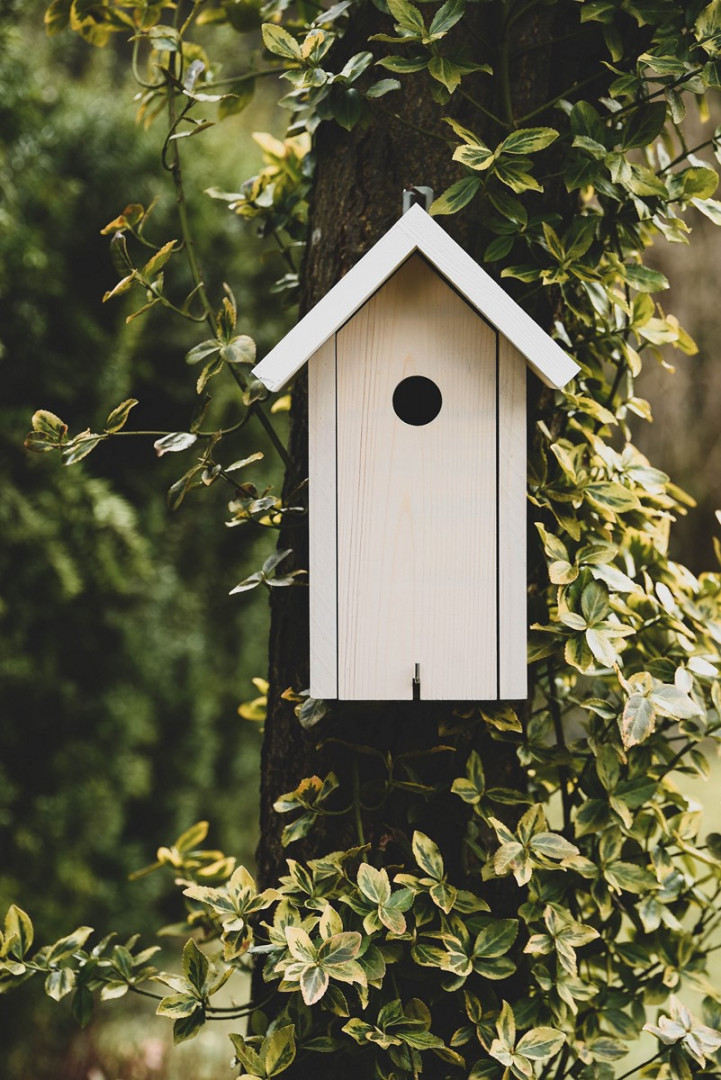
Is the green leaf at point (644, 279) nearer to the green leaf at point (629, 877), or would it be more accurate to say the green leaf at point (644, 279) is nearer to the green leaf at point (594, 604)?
the green leaf at point (594, 604)

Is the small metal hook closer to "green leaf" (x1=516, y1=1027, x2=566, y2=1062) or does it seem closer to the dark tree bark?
the dark tree bark

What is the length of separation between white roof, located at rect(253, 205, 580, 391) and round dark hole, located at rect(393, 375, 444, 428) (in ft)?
0.57

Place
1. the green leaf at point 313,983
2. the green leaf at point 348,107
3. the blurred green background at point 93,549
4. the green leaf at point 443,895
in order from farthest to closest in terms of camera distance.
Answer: the blurred green background at point 93,549 → the green leaf at point 348,107 → the green leaf at point 443,895 → the green leaf at point 313,983

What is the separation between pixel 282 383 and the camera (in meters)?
1.11

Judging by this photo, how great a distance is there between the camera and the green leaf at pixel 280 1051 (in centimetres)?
Answer: 112

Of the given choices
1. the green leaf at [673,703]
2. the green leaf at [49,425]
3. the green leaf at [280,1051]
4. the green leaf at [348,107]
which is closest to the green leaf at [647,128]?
the green leaf at [348,107]

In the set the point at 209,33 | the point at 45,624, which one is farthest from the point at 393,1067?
the point at 209,33

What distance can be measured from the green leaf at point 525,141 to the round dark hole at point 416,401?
309 millimetres

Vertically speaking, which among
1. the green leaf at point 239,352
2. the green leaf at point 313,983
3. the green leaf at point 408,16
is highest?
the green leaf at point 408,16

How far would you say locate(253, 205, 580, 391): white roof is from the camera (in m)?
1.10

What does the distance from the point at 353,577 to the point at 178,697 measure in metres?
2.42

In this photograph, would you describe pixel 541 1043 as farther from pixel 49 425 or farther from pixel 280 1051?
pixel 49 425

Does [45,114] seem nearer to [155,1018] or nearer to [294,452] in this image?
[294,452]

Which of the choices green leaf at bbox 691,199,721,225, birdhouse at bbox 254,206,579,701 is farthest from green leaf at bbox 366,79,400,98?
green leaf at bbox 691,199,721,225
